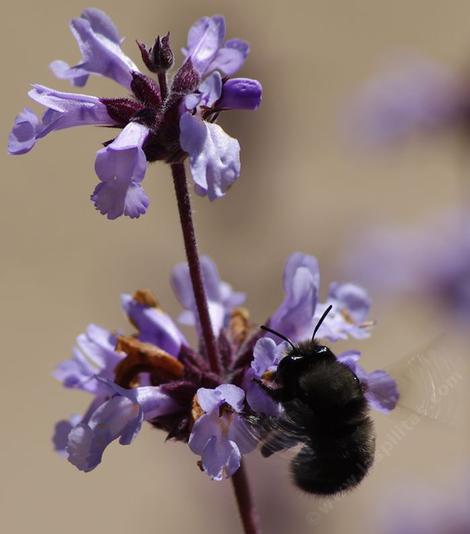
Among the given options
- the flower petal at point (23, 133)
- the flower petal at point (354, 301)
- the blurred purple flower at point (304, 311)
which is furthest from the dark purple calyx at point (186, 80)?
the flower petal at point (354, 301)

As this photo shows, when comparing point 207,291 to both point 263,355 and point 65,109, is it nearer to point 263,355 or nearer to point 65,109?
point 263,355

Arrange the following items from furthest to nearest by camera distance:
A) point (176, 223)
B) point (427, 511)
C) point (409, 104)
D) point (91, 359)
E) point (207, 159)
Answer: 1. point (176, 223)
2. point (409, 104)
3. point (427, 511)
4. point (91, 359)
5. point (207, 159)

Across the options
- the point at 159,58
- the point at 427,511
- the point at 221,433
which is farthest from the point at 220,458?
the point at 427,511

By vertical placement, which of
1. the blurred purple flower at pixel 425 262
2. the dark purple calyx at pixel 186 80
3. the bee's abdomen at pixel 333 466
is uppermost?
the dark purple calyx at pixel 186 80

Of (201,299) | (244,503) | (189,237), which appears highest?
(189,237)

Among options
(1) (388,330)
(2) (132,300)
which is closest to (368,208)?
(1) (388,330)

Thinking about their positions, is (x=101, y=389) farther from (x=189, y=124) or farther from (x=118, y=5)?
(x=118, y=5)

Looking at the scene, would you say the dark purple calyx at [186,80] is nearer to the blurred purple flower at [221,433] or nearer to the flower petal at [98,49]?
the flower petal at [98,49]
